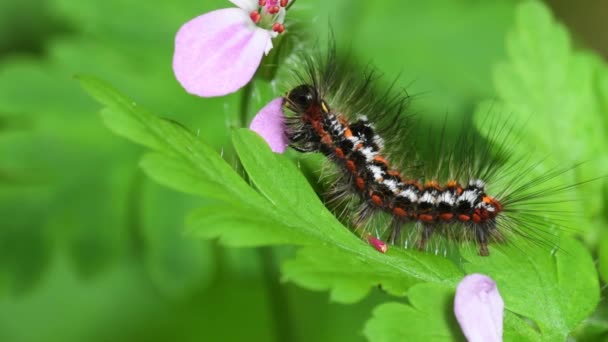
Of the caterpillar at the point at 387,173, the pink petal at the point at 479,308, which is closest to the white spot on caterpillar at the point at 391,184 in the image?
the caterpillar at the point at 387,173

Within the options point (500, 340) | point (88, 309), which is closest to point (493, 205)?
point (500, 340)

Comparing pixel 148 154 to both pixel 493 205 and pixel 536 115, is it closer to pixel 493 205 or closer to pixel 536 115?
pixel 493 205

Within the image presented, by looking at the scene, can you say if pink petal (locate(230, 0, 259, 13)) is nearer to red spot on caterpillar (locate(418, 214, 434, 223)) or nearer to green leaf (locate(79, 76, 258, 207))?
green leaf (locate(79, 76, 258, 207))

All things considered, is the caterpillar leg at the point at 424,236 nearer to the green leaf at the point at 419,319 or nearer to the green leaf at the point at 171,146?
the green leaf at the point at 419,319

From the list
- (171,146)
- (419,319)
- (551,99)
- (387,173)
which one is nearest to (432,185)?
(387,173)

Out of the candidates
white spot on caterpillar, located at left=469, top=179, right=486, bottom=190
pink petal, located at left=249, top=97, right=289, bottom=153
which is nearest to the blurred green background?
pink petal, located at left=249, top=97, right=289, bottom=153

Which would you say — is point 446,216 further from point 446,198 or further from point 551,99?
point 551,99

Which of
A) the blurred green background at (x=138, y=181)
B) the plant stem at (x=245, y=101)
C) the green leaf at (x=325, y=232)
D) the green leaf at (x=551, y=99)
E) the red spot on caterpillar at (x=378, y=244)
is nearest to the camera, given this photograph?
the green leaf at (x=325, y=232)
